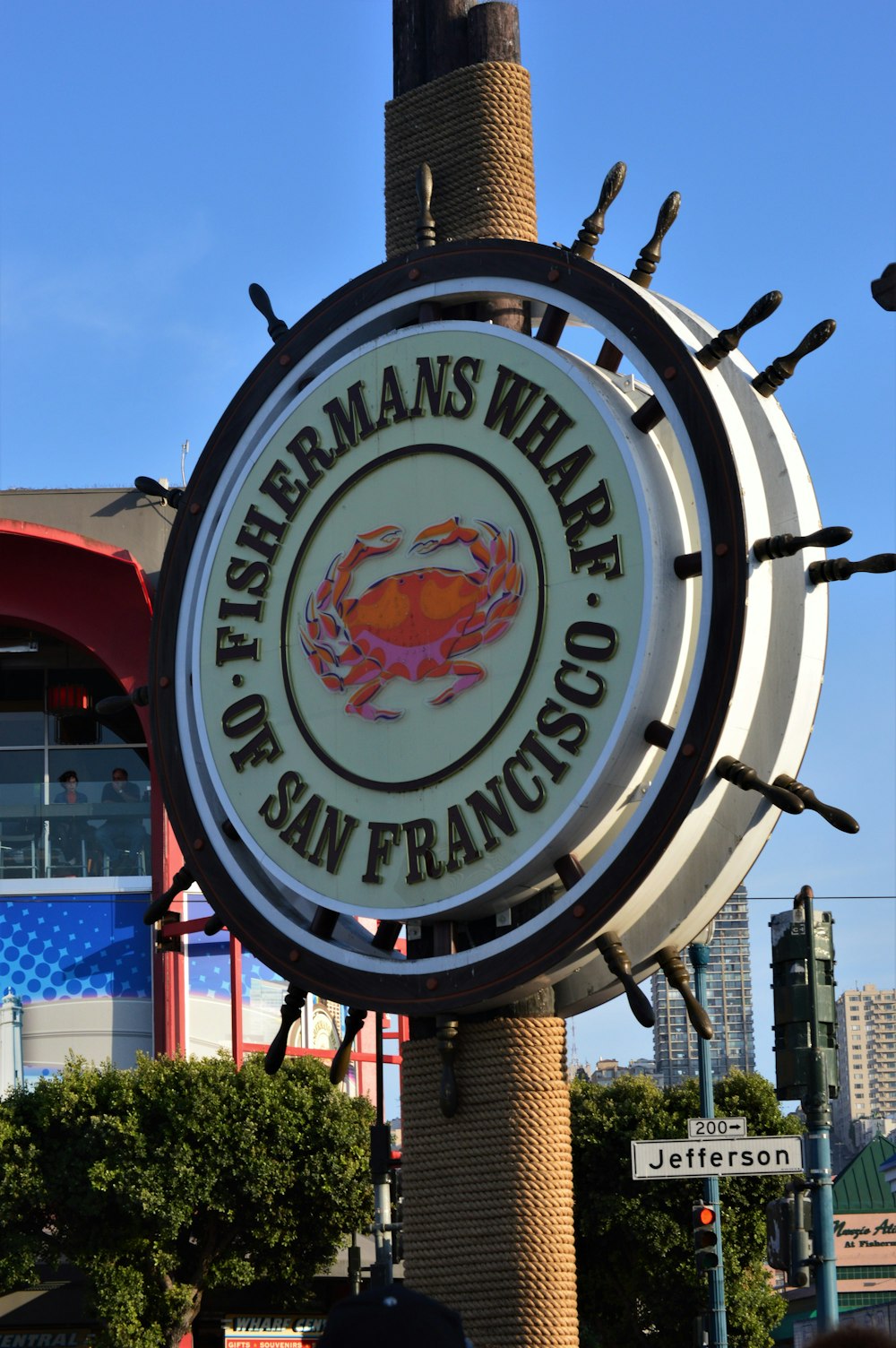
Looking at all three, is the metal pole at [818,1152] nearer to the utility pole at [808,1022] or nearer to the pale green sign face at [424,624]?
the utility pole at [808,1022]

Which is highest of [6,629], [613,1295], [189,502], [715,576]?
[6,629]

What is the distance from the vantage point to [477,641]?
9484 millimetres

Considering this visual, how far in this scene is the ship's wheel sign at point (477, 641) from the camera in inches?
346

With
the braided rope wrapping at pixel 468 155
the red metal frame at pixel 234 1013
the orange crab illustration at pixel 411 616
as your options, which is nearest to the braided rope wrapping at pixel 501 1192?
the orange crab illustration at pixel 411 616

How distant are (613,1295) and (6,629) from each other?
50.0 ft

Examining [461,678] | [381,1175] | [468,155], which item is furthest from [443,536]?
[381,1175]

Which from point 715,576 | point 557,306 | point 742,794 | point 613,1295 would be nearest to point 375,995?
point 742,794

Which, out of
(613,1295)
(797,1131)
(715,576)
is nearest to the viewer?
(715,576)

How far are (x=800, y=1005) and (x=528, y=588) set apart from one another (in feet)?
15.7

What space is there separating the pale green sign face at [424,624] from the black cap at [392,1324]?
17.3 ft

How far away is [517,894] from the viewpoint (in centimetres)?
912

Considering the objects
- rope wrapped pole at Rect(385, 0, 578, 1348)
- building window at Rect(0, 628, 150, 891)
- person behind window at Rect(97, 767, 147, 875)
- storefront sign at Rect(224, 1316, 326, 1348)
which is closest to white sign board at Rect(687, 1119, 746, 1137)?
rope wrapped pole at Rect(385, 0, 578, 1348)

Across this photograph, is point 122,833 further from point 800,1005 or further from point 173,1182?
point 800,1005

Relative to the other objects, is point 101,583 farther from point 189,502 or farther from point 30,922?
point 189,502
